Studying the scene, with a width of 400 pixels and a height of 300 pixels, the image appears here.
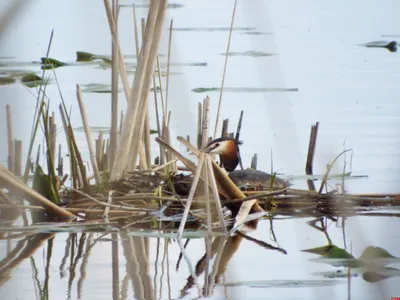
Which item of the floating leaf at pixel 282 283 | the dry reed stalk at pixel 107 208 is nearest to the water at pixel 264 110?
the floating leaf at pixel 282 283

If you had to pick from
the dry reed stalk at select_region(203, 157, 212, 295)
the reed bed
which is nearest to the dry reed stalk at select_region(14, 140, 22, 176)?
the reed bed

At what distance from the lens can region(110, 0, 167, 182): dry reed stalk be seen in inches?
146

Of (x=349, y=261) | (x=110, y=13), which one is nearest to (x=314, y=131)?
(x=110, y=13)

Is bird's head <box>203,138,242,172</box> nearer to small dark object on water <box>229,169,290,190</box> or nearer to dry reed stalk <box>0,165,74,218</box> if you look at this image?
small dark object on water <box>229,169,290,190</box>

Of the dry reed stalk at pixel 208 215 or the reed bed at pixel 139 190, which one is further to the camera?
the reed bed at pixel 139 190

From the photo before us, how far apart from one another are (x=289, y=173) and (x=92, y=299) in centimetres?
249

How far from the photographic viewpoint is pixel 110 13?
3928 millimetres

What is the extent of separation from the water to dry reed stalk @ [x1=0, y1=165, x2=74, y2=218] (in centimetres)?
17

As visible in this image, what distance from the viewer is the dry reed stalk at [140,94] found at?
146 inches

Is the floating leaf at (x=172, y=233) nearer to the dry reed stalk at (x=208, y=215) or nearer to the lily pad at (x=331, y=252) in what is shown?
the dry reed stalk at (x=208, y=215)

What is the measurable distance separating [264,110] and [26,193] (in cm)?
339

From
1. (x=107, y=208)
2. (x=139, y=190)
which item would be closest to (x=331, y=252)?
(x=107, y=208)

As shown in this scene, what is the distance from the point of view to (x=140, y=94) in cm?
399

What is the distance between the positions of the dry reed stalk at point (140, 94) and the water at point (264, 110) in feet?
0.89
